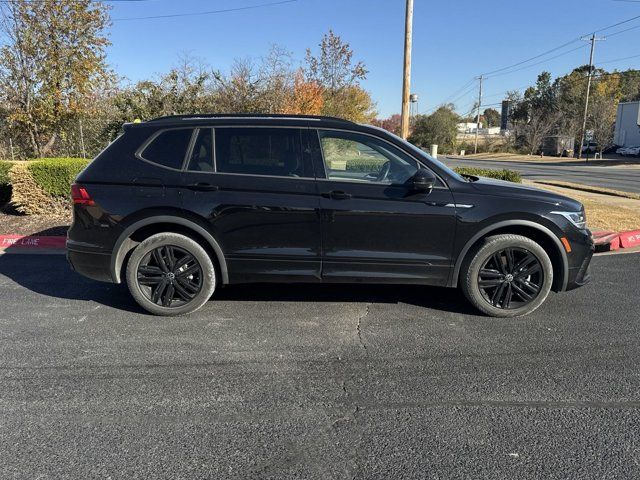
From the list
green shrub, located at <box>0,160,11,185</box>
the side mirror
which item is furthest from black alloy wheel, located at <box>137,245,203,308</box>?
green shrub, located at <box>0,160,11,185</box>

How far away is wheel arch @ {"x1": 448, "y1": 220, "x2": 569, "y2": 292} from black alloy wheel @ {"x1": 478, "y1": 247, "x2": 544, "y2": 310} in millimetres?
191

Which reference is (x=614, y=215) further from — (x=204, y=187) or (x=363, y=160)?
(x=204, y=187)

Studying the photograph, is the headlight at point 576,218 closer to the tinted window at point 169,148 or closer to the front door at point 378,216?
the front door at point 378,216

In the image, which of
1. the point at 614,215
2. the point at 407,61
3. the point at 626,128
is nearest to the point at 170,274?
the point at 614,215

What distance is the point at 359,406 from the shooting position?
3121mm

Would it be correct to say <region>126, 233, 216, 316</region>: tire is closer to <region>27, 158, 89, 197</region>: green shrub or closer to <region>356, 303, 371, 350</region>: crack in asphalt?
<region>356, 303, 371, 350</region>: crack in asphalt

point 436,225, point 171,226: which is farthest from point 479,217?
point 171,226

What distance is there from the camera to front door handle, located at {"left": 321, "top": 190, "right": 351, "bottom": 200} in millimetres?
4398

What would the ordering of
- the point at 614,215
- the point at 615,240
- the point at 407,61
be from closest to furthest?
the point at 615,240
the point at 614,215
the point at 407,61

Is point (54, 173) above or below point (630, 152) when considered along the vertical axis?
above

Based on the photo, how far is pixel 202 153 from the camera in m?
4.57

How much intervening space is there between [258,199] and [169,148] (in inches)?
39.1

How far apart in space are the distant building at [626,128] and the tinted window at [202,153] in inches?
2846

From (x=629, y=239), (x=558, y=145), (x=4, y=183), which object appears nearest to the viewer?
(x=629, y=239)
